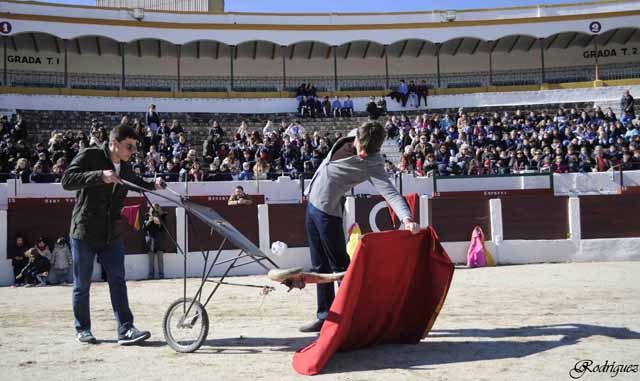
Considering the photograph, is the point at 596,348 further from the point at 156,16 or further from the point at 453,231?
the point at 156,16

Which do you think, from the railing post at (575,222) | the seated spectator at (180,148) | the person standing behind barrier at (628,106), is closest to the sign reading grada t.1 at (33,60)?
the seated spectator at (180,148)

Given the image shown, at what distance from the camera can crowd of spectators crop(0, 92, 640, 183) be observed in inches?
573

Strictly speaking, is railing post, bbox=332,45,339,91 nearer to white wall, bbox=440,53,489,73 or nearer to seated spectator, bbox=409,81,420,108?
seated spectator, bbox=409,81,420,108

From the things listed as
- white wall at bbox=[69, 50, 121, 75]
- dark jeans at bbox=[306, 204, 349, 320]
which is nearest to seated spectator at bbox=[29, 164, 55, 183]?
dark jeans at bbox=[306, 204, 349, 320]

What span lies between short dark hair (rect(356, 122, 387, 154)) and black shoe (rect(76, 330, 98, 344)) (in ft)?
7.95

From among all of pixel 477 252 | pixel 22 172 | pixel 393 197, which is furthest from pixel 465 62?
pixel 393 197

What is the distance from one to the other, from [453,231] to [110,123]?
43.1ft

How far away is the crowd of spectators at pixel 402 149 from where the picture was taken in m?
14.5

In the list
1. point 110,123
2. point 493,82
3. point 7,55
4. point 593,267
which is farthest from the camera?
point 493,82

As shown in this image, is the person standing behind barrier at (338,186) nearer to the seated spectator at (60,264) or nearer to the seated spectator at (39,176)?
the seated spectator at (60,264)

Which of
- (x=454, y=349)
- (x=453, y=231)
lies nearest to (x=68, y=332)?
(x=454, y=349)

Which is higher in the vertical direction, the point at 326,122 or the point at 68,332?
the point at 326,122

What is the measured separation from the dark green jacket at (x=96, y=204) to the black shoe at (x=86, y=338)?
0.65 meters

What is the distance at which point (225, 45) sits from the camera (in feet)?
89.2
